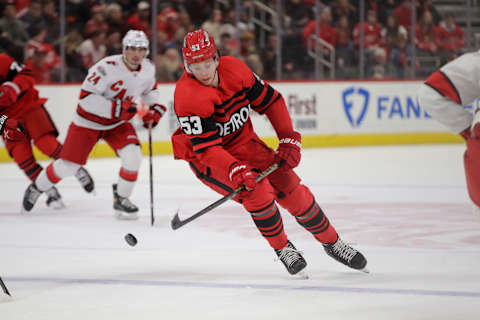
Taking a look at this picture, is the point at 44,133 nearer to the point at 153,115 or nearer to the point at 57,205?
the point at 57,205

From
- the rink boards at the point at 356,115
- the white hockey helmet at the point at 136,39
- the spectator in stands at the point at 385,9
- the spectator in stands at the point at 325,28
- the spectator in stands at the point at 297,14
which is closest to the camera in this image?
the white hockey helmet at the point at 136,39

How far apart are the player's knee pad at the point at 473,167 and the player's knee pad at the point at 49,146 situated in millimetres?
3296

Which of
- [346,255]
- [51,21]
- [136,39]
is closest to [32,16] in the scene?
[51,21]

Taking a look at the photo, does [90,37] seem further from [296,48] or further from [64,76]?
[296,48]

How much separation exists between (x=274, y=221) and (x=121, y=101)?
2.37 metres

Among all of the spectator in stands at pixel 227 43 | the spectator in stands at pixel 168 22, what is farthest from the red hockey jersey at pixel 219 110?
the spectator in stands at pixel 227 43

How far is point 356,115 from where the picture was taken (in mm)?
10828

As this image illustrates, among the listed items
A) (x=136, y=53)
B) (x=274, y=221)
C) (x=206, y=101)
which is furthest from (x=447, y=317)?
(x=136, y=53)

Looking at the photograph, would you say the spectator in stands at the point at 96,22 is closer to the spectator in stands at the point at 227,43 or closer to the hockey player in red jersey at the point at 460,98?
the spectator in stands at the point at 227,43

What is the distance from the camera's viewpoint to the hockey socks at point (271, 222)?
11.5 ft

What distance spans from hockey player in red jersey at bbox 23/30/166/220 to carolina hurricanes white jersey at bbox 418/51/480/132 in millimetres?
2307

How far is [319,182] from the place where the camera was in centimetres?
734

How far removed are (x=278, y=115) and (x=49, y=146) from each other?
2883 millimetres

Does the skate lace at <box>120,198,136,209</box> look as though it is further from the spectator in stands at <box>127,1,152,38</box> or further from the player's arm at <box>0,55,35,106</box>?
the spectator in stands at <box>127,1,152,38</box>
